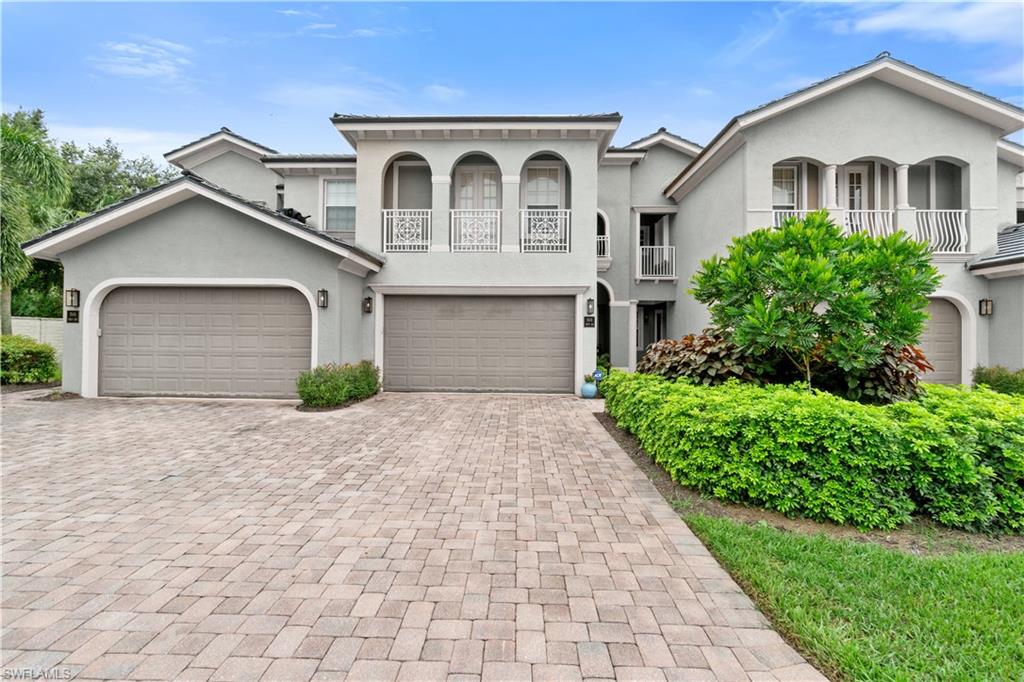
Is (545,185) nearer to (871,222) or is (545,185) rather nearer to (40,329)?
(871,222)

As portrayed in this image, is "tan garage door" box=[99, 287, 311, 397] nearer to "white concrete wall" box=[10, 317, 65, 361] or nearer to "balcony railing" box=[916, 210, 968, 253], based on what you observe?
"white concrete wall" box=[10, 317, 65, 361]

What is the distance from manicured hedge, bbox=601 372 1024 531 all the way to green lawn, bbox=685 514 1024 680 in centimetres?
51

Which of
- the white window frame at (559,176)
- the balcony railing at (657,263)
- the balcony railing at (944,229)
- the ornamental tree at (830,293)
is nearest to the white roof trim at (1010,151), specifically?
the balcony railing at (944,229)

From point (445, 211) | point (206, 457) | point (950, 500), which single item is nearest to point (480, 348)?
point (445, 211)

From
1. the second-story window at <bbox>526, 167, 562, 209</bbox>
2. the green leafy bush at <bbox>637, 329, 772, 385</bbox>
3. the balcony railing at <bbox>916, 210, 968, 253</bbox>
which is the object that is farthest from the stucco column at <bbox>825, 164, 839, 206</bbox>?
the green leafy bush at <bbox>637, 329, 772, 385</bbox>

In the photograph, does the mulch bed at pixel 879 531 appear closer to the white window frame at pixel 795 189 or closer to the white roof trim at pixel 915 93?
the white roof trim at pixel 915 93

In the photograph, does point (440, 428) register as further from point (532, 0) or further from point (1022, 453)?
point (532, 0)

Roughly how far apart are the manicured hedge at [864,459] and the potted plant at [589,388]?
625 cm

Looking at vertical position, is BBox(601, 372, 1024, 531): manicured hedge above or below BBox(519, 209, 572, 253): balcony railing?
below

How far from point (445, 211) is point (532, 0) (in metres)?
5.13

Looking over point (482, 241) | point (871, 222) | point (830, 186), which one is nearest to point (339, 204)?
point (482, 241)

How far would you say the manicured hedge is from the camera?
3689 millimetres

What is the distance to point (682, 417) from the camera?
4629 millimetres

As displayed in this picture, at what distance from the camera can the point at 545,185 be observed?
40.3ft
